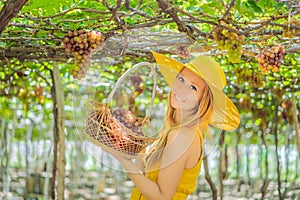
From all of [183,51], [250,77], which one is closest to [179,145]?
[183,51]

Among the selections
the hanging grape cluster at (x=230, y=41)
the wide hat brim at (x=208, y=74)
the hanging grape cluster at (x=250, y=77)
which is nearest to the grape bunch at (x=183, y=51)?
the wide hat brim at (x=208, y=74)

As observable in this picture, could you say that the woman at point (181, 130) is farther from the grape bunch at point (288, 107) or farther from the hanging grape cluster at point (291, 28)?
the grape bunch at point (288, 107)

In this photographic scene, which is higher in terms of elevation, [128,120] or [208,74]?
[208,74]

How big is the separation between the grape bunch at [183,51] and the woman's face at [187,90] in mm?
99

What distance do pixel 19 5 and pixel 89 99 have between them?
49 centimetres

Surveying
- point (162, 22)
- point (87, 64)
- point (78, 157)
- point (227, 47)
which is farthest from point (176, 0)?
point (78, 157)

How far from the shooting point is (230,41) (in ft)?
9.64

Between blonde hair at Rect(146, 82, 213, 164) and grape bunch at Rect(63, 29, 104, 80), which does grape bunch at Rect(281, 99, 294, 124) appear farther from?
blonde hair at Rect(146, 82, 213, 164)

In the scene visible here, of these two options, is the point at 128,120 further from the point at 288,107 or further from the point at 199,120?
the point at 288,107

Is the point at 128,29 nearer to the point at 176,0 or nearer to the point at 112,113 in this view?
the point at 176,0

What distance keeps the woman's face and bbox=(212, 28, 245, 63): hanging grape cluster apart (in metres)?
0.45

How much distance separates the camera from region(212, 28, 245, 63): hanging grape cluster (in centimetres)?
294

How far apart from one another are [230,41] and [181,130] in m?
0.61

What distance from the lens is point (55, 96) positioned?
18.0ft
